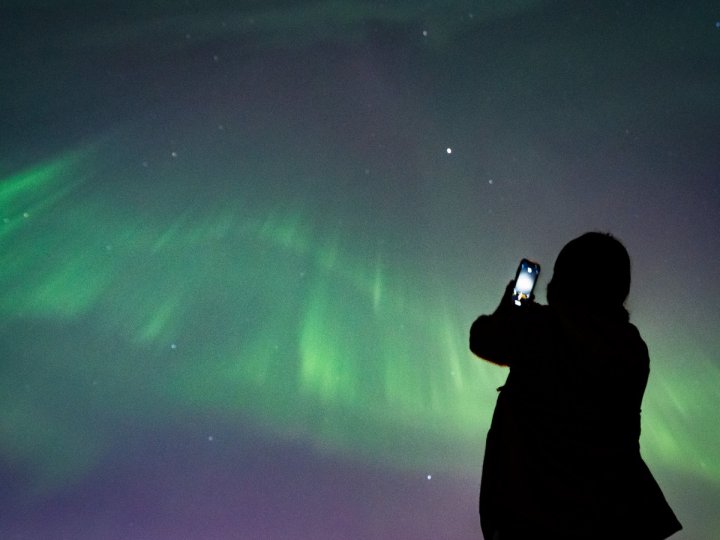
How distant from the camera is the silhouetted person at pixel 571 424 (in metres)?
1.37

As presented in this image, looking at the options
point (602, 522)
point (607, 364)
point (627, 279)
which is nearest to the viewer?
point (602, 522)

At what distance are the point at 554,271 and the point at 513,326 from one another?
25 centimetres

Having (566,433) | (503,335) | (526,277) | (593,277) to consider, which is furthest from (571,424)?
(526,277)

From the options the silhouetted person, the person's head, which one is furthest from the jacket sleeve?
the person's head

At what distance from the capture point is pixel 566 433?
4.64 feet

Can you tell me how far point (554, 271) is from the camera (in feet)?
5.37

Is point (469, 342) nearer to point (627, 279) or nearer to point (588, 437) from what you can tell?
point (588, 437)

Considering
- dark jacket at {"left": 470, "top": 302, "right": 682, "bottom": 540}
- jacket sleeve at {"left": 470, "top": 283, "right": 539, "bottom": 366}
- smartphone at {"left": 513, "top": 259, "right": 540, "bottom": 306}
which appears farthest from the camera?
smartphone at {"left": 513, "top": 259, "right": 540, "bottom": 306}

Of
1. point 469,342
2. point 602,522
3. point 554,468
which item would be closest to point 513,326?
point 469,342

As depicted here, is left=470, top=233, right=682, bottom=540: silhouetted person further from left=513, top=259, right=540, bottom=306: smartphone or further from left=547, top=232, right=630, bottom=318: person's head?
left=513, top=259, right=540, bottom=306: smartphone

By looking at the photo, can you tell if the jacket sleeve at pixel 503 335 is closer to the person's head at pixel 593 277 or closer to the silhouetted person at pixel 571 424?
the silhouetted person at pixel 571 424

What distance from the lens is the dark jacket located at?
1.37m

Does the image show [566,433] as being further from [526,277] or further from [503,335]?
[526,277]

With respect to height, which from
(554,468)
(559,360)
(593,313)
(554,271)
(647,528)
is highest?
(554,271)
